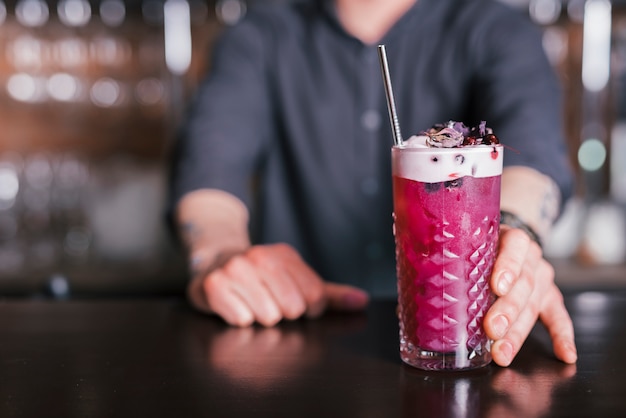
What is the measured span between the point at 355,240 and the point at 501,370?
1.12 m

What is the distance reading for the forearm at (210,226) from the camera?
1.44m

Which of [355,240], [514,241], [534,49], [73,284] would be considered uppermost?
[534,49]

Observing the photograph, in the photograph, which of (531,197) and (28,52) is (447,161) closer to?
(531,197)

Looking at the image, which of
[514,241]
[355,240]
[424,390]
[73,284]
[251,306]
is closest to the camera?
[424,390]

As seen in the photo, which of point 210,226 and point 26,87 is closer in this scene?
point 210,226

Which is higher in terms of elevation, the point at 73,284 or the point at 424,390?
the point at 424,390

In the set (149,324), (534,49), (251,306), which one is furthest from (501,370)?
(534,49)

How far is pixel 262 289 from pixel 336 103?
92cm

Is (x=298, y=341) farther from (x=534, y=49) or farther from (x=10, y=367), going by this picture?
(x=534, y=49)

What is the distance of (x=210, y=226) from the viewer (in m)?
1.55

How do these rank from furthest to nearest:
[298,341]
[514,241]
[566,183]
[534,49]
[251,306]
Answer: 1. [534,49]
2. [566,183]
3. [251,306]
4. [298,341]
5. [514,241]

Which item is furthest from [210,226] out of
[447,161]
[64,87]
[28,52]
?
[28,52]

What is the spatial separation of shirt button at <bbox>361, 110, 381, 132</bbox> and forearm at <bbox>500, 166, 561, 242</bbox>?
629 mm

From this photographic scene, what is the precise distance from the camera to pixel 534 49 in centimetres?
184
